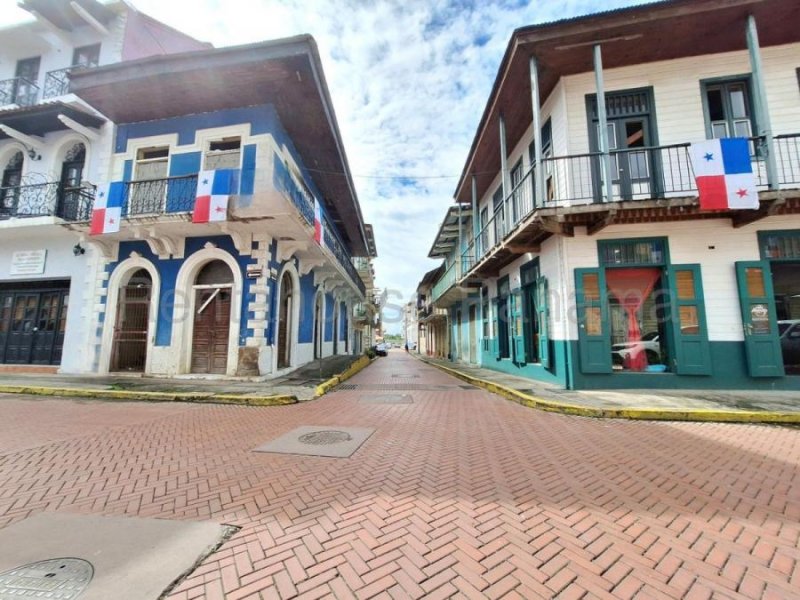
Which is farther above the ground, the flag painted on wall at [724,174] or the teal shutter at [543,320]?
the flag painted on wall at [724,174]

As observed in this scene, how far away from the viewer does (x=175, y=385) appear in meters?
9.52

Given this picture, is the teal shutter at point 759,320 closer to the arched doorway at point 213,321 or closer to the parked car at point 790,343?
the parked car at point 790,343

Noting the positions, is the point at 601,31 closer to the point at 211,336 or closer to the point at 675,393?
the point at 675,393

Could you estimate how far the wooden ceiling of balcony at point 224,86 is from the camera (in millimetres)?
9320

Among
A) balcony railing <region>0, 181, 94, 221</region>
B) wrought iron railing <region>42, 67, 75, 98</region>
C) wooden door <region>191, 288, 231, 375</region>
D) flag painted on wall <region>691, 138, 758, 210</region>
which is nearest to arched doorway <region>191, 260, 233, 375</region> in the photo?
wooden door <region>191, 288, 231, 375</region>

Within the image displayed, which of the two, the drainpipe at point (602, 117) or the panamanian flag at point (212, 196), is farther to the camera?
the panamanian flag at point (212, 196)

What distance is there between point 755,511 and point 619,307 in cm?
701

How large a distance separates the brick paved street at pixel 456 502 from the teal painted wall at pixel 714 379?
8.99 feet

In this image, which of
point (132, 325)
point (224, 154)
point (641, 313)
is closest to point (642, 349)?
point (641, 313)

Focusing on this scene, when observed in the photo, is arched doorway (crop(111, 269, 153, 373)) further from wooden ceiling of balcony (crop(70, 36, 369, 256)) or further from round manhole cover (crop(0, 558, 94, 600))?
round manhole cover (crop(0, 558, 94, 600))

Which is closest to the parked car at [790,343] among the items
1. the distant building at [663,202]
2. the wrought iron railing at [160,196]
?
the distant building at [663,202]

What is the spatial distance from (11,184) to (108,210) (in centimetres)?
707

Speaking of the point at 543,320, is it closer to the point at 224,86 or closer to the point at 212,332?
the point at 212,332

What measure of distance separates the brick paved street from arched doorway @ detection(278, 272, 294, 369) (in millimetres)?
6606
